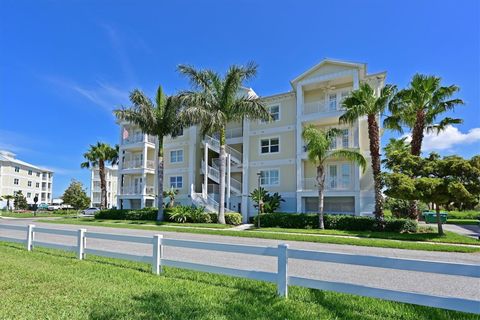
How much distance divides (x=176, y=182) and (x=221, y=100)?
1287 cm

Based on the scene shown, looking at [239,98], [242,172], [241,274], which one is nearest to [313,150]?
[239,98]

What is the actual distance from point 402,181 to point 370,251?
21.1 feet

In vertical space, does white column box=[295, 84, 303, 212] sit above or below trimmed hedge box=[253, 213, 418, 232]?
above

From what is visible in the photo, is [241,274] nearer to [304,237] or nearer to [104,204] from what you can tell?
[304,237]

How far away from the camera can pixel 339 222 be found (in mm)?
21922

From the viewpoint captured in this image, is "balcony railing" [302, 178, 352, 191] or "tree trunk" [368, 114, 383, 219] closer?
"tree trunk" [368, 114, 383, 219]

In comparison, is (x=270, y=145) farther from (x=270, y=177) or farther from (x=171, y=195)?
(x=171, y=195)

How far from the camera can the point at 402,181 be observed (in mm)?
17312

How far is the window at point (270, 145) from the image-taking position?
29653 mm

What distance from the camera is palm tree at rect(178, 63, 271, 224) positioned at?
25.2 meters

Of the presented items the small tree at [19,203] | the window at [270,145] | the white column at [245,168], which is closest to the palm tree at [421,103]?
the window at [270,145]

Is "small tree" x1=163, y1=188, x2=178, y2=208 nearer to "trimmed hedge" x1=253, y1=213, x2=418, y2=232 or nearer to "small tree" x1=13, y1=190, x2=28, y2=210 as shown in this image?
"trimmed hedge" x1=253, y1=213, x2=418, y2=232

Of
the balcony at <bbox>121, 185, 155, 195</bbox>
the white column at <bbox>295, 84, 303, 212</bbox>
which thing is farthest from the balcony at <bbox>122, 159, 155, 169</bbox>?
the white column at <bbox>295, 84, 303, 212</bbox>

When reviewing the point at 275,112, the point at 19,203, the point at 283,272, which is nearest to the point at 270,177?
the point at 275,112
